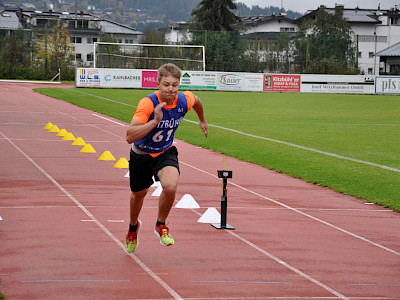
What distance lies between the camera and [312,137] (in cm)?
2283

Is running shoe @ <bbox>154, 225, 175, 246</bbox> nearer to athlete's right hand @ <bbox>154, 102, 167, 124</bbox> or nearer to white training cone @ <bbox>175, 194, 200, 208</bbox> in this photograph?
athlete's right hand @ <bbox>154, 102, 167, 124</bbox>

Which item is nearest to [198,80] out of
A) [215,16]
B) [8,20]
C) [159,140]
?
[215,16]

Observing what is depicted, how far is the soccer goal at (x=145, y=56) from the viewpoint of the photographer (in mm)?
55594

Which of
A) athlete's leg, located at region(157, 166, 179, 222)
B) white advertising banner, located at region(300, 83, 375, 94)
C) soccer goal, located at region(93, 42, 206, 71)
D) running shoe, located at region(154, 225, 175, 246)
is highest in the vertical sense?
soccer goal, located at region(93, 42, 206, 71)

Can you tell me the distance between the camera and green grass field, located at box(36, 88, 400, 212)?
1447 centimetres

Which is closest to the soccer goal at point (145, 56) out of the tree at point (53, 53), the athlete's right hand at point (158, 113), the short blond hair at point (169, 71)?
the tree at point (53, 53)

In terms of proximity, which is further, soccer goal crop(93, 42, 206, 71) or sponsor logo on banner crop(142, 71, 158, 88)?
soccer goal crop(93, 42, 206, 71)

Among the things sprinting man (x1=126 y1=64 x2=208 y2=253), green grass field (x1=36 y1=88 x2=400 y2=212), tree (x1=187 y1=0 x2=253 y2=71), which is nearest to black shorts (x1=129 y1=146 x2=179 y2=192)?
sprinting man (x1=126 y1=64 x2=208 y2=253)

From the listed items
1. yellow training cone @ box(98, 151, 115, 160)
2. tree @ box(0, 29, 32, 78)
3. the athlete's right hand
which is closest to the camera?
the athlete's right hand

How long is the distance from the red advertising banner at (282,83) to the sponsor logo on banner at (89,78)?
12.4 m

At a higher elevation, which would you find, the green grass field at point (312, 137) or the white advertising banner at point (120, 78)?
the white advertising banner at point (120, 78)

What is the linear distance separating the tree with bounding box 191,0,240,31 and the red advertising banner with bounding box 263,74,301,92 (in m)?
36.0

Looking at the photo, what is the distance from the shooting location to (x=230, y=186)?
13.1 meters

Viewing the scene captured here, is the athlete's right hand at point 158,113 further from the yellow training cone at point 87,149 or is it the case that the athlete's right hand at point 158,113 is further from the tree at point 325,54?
the tree at point 325,54
